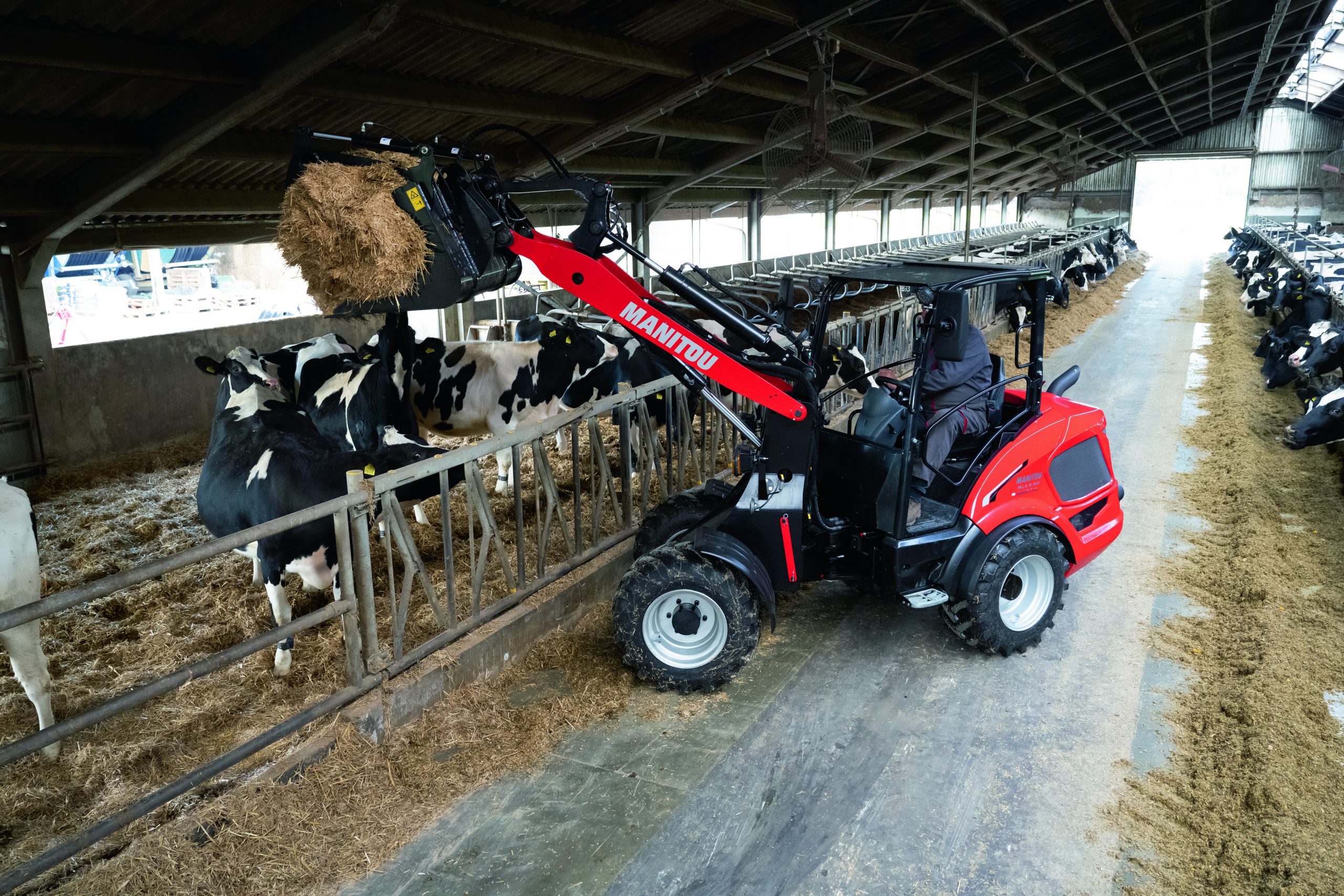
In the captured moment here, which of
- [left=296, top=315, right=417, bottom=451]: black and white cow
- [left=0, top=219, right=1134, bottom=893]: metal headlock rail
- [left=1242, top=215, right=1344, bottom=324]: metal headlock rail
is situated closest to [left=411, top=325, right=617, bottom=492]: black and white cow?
[left=296, top=315, right=417, bottom=451]: black and white cow

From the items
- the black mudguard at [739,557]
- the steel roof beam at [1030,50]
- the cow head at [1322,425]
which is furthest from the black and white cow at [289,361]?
the cow head at [1322,425]

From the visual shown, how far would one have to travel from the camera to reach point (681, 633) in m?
4.68

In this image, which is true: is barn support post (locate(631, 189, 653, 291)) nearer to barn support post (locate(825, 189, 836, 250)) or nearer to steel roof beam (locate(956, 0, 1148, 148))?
steel roof beam (locate(956, 0, 1148, 148))

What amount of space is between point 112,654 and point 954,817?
4.37 meters

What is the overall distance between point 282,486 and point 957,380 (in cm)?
369

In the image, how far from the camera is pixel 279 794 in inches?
143

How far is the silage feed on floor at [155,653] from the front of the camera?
3771 millimetres

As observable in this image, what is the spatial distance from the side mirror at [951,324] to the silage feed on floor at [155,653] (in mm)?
2822

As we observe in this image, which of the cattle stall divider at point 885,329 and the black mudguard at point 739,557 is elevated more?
the cattle stall divider at point 885,329

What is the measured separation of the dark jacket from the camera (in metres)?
5.02

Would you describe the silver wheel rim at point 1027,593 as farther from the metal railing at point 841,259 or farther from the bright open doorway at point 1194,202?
the bright open doorway at point 1194,202

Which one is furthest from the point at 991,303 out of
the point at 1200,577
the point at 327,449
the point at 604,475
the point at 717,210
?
the point at 327,449

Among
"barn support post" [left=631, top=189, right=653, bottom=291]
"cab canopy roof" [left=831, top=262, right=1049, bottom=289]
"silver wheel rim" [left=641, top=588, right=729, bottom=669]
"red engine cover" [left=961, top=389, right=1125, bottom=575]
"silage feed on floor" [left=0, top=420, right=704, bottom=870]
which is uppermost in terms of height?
"barn support post" [left=631, top=189, right=653, bottom=291]

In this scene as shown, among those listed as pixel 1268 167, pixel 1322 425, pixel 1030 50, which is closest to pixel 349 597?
pixel 1322 425
